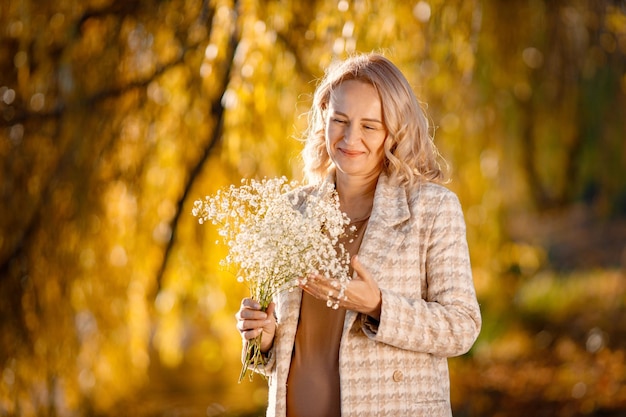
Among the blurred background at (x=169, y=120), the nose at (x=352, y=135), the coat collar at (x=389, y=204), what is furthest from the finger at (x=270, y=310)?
the blurred background at (x=169, y=120)

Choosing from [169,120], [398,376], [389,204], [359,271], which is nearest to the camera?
[359,271]

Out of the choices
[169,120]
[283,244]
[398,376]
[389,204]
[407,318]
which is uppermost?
[169,120]

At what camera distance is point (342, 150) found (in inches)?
90.1

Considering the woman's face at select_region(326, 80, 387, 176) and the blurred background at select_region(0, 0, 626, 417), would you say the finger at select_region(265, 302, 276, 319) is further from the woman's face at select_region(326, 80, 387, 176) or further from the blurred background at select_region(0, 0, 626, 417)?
the blurred background at select_region(0, 0, 626, 417)

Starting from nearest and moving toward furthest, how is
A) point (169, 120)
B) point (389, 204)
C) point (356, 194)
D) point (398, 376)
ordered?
1. point (398, 376)
2. point (389, 204)
3. point (356, 194)
4. point (169, 120)

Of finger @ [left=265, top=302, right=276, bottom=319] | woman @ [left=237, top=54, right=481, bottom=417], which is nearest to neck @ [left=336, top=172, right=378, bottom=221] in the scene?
woman @ [left=237, top=54, right=481, bottom=417]

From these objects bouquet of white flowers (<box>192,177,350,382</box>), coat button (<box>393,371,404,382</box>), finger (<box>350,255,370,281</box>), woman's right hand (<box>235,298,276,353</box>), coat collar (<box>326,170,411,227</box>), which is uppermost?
coat collar (<box>326,170,411,227</box>)

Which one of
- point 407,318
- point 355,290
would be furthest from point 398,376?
point 355,290

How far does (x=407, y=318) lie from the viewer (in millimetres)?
2115

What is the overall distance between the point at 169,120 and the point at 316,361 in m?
2.28

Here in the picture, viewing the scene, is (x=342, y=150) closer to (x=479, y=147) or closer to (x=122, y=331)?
(x=122, y=331)

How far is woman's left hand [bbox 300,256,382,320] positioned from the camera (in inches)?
79.5

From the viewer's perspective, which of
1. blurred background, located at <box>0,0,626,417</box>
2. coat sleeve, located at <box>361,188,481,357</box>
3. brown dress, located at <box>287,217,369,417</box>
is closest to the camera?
coat sleeve, located at <box>361,188,481,357</box>

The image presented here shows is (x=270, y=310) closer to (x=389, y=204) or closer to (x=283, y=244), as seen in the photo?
(x=283, y=244)
